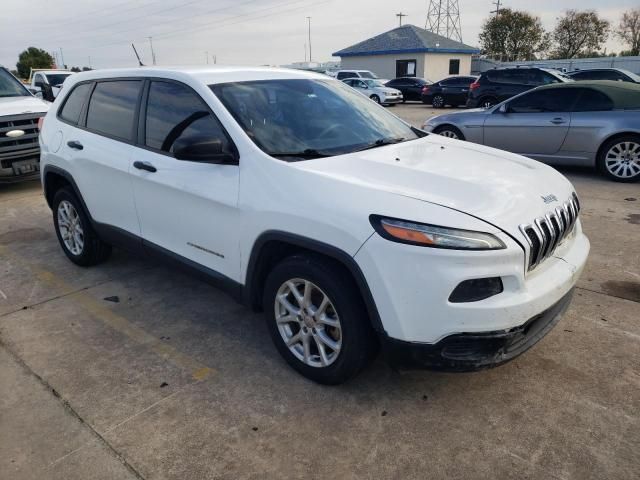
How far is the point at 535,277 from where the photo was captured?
268 cm

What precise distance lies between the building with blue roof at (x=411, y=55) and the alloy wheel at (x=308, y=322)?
1509 inches

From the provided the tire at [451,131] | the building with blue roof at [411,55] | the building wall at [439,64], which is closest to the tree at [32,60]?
the building with blue roof at [411,55]

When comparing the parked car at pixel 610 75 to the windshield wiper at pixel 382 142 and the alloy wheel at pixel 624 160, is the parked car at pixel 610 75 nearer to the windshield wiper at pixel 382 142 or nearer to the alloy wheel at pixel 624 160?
the alloy wheel at pixel 624 160

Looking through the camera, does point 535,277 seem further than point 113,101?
No

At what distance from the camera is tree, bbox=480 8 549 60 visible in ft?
188

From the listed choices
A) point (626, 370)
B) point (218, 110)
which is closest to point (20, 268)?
point (218, 110)

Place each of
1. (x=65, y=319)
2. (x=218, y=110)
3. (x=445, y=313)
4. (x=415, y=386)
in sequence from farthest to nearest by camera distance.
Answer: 1. (x=65, y=319)
2. (x=218, y=110)
3. (x=415, y=386)
4. (x=445, y=313)

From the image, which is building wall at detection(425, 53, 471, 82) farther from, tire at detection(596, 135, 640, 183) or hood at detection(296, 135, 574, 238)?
hood at detection(296, 135, 574, 238)

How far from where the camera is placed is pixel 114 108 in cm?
426

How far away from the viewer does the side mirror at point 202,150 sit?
3.07 meters

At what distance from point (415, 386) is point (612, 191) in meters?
5.74

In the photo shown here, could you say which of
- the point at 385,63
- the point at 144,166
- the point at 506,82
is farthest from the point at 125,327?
the point at 385,63

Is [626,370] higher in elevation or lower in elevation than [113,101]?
lower

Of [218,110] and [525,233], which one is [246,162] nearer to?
[218,110]
